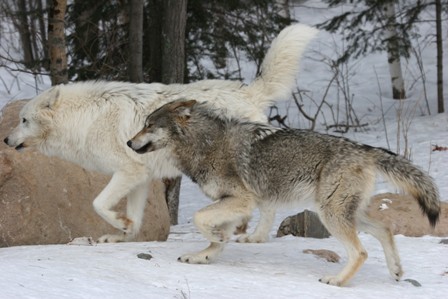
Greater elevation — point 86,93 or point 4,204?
point 86,93

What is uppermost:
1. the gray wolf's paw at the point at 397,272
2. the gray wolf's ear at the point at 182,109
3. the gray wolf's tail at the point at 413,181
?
the gray wolf's ear at the point at 182,109

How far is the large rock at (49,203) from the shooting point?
6781mm

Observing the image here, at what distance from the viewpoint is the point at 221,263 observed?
5875 mm

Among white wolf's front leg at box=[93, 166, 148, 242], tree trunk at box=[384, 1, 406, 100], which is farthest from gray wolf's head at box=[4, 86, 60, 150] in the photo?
tree trunk at box=[384, 1, 406, 100]

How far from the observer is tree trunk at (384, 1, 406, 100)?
1720 centimetres

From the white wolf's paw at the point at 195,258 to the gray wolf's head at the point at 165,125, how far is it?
3.10 feet

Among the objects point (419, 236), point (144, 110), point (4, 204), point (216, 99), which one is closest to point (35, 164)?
point (4, 204)

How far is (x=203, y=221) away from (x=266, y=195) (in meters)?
0.58

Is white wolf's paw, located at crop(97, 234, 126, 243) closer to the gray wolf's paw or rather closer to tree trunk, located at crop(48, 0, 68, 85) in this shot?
the gray wolf's paw

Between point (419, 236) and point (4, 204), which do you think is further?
point (419, 236)

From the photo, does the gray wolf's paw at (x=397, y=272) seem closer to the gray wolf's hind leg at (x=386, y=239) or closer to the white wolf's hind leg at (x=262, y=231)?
the gray wolf's hind leg at (x=386, y=239)

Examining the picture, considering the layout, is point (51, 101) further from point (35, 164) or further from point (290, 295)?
point (290, 295)

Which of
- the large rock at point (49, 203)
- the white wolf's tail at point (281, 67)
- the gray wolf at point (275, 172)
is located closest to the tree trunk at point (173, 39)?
the large rock at point (49, 203)

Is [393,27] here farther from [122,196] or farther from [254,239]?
[122,196]
